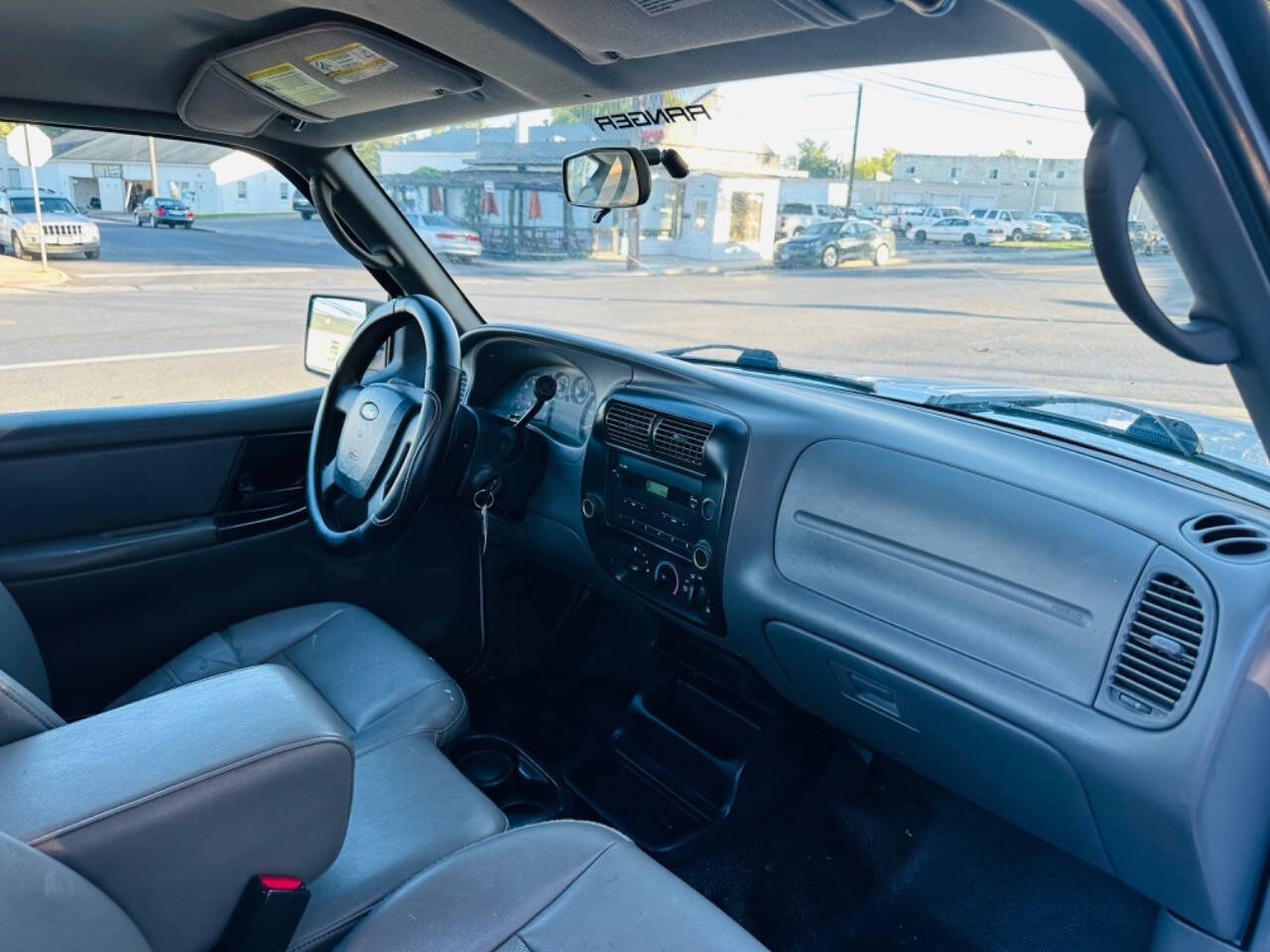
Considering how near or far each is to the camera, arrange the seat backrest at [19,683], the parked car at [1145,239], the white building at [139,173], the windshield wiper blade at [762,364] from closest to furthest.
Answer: the parked car at [1145,239] → the seat backrest at [19,683] → the windshield wiper blade at [762,364] → the white building at [139,173]

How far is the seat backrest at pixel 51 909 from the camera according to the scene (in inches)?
33.6

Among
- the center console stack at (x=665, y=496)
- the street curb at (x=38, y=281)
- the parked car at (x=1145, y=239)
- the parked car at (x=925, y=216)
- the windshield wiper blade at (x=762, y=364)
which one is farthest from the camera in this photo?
the street curb at (x=38, y=281)

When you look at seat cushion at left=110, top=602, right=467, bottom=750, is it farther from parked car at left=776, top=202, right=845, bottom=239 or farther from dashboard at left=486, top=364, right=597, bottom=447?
parked car at left=776, top=202, right=845, bottom=239

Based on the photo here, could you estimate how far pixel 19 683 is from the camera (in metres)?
1.31

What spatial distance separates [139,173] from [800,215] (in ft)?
6.95

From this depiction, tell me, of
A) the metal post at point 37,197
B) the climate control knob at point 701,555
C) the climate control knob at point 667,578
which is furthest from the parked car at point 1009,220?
the metal post at point 37,197

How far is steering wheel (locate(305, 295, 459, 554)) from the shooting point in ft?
6.82

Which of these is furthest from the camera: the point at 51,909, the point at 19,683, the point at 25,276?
the point at 25,276

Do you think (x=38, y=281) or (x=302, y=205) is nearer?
(x=302, y=205)

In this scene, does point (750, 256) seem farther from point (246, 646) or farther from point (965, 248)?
point (246, 646)

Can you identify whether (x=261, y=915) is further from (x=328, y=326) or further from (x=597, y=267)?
(x=597, y=267)

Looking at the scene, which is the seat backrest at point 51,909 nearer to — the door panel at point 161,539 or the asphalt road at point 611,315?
the asphalt road at point 611,315

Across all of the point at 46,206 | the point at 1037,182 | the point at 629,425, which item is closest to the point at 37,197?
the point at 46,206

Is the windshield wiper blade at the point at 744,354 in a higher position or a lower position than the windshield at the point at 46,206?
lower
